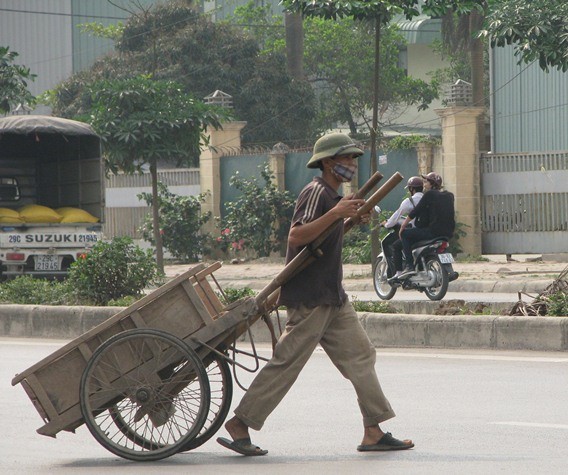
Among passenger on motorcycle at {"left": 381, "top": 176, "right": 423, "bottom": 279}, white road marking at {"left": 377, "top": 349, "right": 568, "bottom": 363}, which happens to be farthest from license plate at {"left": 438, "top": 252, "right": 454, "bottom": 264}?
white road marking at {"left": 377, "top": 349, "right": 568, "bottom": 363}

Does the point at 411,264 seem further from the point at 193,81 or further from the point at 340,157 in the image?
the point at 193,81

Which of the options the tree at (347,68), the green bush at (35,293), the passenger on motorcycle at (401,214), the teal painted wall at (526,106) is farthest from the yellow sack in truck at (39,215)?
the tree at (347,68)

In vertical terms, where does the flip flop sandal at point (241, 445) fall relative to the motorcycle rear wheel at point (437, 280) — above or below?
below

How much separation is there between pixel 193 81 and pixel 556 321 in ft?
92.9

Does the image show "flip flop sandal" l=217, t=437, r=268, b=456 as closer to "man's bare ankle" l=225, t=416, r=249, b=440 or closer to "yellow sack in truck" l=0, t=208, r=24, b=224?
"man's bare ankle" l=225, t=416, r=249, b=440

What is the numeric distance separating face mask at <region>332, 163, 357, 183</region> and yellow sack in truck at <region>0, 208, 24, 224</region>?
12.4 meters

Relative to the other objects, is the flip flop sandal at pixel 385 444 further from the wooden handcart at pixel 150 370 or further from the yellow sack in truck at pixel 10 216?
the yellow sack in truck at pixel 10 216

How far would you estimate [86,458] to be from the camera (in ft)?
A: 22.2

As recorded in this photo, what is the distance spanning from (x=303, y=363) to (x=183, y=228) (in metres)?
19.9

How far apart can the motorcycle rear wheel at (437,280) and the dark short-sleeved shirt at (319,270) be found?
26.9 feet

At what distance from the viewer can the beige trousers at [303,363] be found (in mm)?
6535

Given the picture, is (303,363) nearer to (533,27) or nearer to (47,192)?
(533,27)

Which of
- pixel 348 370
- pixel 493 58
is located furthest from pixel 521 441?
pixel 493 58

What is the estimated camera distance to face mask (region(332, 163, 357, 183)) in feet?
21.5
